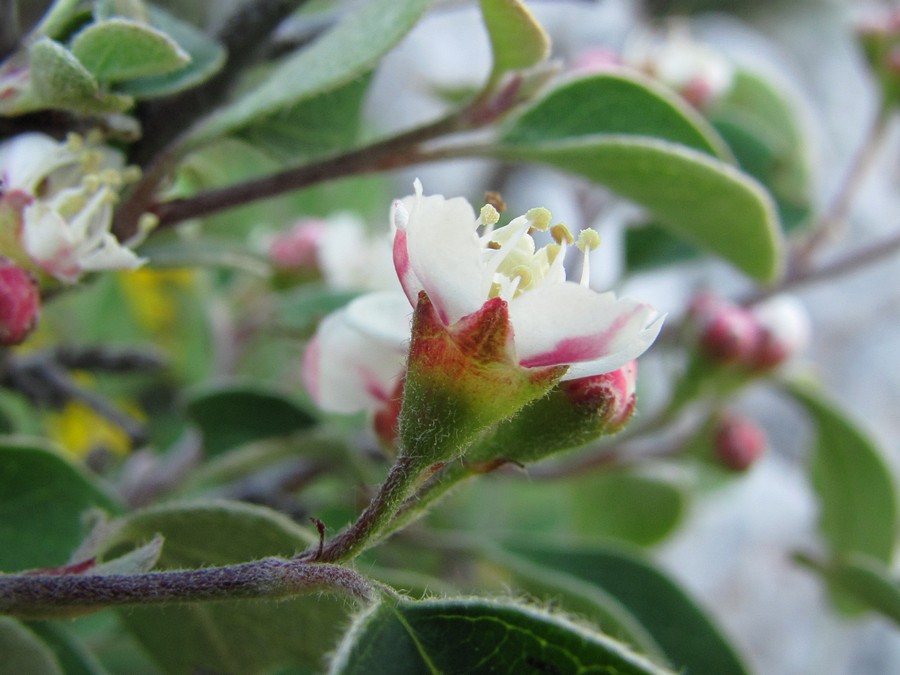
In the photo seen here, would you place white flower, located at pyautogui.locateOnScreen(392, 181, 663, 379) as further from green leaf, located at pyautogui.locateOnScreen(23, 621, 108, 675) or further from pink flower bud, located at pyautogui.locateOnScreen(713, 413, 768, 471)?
pink flower bud, located at pyautogui.locateOnScreen(713, 413, 768, 471)

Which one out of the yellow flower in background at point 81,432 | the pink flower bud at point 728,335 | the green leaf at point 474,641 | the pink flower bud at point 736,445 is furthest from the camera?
the yellow flower in background at point 81,432

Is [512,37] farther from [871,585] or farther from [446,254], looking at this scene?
[871,585]

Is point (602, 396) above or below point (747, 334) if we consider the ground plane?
above

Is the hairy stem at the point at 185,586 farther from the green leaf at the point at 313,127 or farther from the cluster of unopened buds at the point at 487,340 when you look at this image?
the green leaf at the point at 313,127

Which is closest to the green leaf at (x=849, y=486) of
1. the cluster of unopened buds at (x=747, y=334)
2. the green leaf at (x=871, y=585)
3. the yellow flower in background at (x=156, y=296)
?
the cluster of unopened buds at (x=747, y=334)

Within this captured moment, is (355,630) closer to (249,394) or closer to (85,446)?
(249,394)

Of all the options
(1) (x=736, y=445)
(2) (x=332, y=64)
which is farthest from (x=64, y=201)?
(1) (x=736, y=445)
